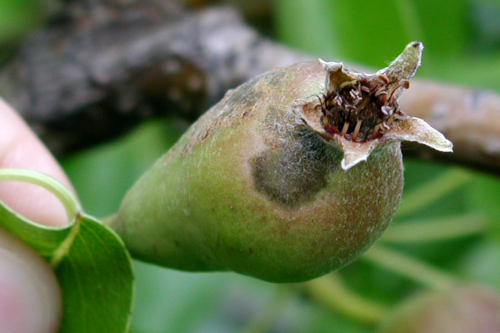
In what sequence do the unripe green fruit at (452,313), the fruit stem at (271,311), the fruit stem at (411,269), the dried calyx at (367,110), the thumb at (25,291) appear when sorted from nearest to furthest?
1. the dried calyx at (367,110)
2. the thumb at (25,291)
3. the unripe green fruit at (452,313)
4. the fruit stem at (411,269)
5. the fruit stem at (271,311)

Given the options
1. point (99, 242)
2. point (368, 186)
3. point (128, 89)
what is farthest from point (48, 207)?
point (368, 186)

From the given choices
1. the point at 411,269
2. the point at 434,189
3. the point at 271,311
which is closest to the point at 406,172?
the point at 434,189

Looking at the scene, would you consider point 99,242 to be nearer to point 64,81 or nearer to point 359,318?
point 64,81

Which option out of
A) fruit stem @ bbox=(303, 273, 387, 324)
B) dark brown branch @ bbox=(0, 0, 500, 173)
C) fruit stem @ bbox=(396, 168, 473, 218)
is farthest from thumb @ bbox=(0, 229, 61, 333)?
fruit stem @ bbox=(396, 168, 473, 218)

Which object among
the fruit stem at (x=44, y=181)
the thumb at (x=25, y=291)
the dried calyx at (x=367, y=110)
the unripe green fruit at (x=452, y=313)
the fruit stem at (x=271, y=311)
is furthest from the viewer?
the fruit stem at (x=271, y=311)

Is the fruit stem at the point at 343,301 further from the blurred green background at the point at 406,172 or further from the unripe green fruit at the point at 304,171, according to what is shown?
the unripe green fruit at the point at 304,171

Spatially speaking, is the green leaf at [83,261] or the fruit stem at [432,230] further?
the fruit stem at [432,230]

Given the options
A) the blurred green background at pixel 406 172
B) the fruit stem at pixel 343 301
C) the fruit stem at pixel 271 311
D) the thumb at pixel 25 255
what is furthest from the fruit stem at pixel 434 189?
the thumb at pixel 25 255

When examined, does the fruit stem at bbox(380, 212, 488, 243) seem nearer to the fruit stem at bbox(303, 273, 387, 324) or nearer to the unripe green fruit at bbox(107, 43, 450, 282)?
the fruit stem at bbox(303, 273, 387, 324)
